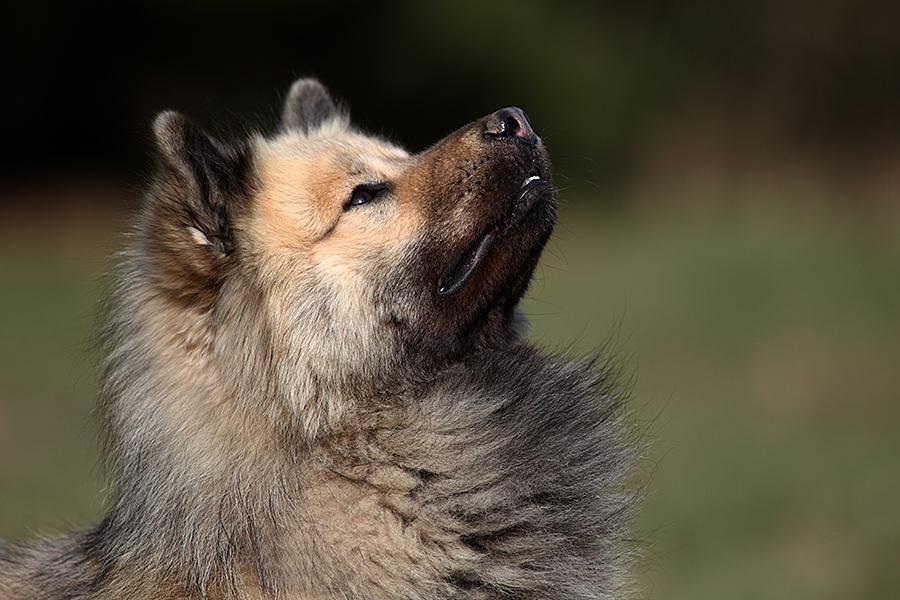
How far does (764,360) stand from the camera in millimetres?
8336

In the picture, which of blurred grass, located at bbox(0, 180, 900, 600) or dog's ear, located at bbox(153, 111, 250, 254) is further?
blurred grass, located at bbox(0, 180, 900, 600)

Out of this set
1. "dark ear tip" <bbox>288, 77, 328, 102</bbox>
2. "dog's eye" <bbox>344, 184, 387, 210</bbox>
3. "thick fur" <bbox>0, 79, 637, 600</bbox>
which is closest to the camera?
"thick fur" <bbox>0, 79, 637, 600</bbox>

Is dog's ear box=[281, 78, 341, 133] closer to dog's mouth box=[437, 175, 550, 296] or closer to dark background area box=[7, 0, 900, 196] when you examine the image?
dog's mouth box=[437, 175, 550, 296]

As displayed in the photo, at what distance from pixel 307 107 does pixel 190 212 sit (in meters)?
1.42

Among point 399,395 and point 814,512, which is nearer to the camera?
point 399,395

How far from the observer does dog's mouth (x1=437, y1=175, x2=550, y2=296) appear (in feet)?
9.66

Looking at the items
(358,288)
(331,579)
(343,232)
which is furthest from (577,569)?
(343,232)

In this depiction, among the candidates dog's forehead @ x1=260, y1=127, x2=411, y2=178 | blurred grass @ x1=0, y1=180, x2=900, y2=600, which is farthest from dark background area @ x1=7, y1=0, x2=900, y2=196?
dog's forehead @ x1=260, y1=127, x2=411, y2=178

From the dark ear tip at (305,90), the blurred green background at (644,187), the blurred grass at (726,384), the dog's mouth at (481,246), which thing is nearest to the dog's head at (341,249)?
the dog's mouth at (481,246)

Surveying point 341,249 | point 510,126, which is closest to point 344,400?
point 341,249

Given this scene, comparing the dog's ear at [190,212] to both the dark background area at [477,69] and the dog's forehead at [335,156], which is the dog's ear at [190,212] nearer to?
the dog's forehead at [335,156]

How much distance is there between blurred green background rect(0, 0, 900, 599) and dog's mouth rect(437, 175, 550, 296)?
10.2ft

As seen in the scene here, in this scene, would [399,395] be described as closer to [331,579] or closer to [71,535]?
[331,579]

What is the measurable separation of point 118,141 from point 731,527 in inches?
625
